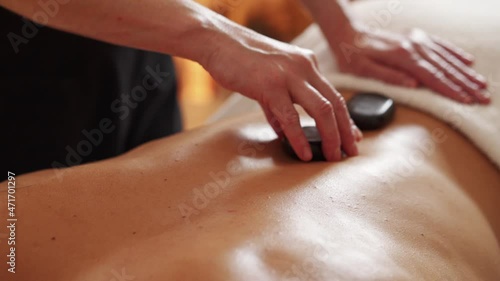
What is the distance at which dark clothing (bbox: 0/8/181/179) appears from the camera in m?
1.21

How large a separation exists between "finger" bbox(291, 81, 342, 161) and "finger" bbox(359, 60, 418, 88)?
33 cm

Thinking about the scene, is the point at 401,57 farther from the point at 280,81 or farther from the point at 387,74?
the point at 280,81

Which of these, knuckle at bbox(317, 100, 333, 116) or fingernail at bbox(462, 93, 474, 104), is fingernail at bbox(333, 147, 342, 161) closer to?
knuckle at bbox(317, 100, 333, 116)

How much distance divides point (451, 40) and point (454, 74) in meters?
0.12

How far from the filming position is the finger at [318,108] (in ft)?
3.15

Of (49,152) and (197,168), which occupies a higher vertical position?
(197,168)

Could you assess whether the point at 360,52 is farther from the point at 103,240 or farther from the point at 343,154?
the point at 103,240

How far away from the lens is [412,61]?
1.26 metres

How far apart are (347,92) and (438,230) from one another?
1.44 ft

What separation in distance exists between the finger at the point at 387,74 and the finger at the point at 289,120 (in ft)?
1.18

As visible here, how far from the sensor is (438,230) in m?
0.91

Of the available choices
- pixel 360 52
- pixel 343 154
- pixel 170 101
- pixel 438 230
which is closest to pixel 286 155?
pixel 343 154
